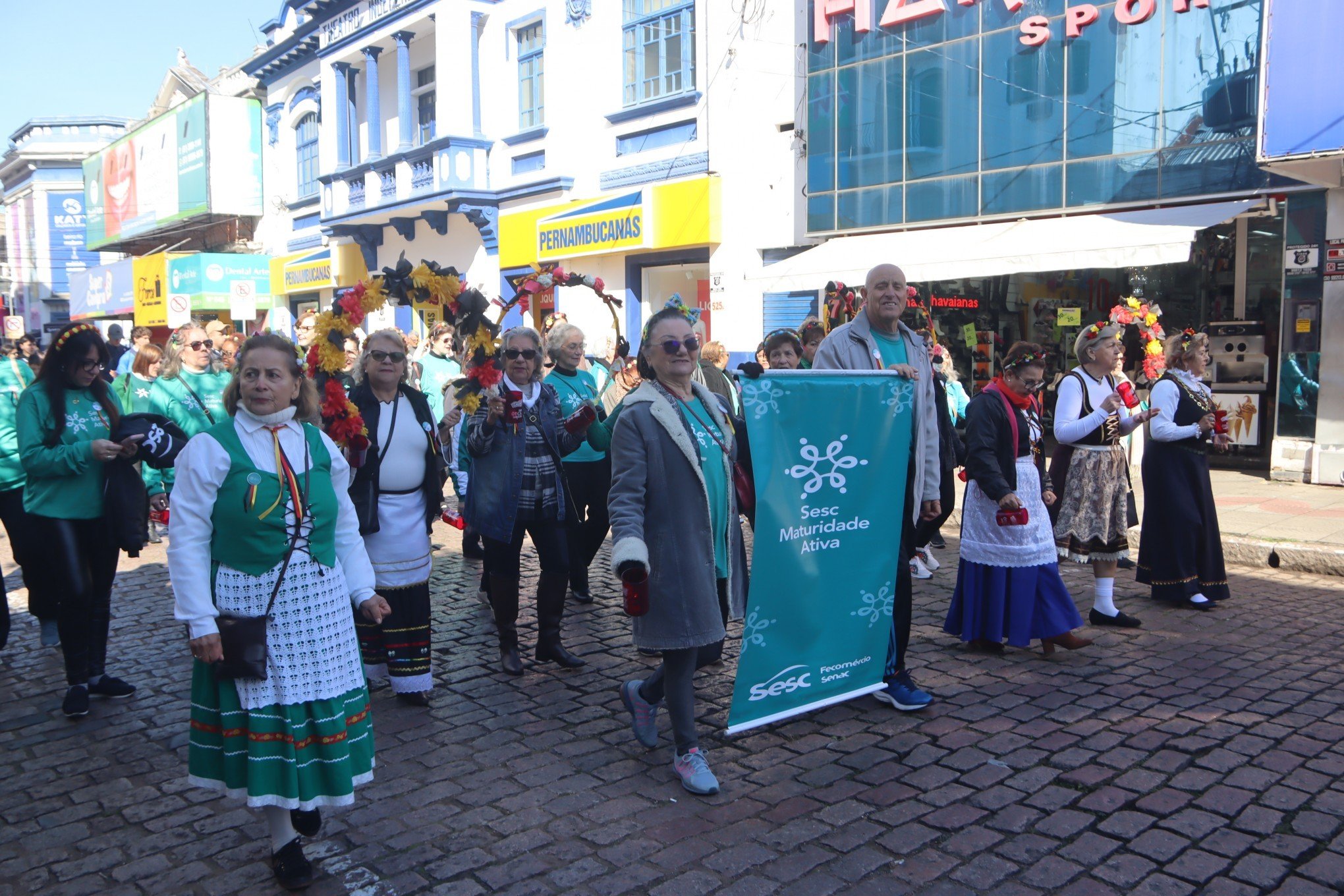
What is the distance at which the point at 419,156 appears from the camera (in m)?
21.2

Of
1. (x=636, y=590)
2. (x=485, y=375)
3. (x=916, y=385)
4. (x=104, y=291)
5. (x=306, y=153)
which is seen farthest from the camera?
(x=104, y=291)

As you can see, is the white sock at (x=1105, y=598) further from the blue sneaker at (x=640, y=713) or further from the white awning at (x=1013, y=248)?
the white awning at (x=1013, y=248)

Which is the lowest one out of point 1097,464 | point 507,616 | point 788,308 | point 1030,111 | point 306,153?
point 507,616

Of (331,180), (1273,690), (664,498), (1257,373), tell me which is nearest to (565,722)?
(664,498)

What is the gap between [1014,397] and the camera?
5789mm

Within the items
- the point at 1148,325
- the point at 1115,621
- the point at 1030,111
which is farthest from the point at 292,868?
the point at 1030,111

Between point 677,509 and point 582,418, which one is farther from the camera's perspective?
point 582,418

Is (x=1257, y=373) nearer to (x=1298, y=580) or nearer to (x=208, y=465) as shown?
(x=1298, y=580)

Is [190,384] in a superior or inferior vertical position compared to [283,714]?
superior

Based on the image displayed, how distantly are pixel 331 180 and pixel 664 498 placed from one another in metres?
23.0

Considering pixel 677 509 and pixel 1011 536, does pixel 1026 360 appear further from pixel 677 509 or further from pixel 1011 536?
pixel 677 509

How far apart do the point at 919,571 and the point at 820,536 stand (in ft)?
12.1

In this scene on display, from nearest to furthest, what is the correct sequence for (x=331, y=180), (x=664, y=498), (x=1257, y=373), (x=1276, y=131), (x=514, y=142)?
(x=664, y=498), (x=1276, y=131), (x=1257, y=373), (x=514, y=142), (x=331, y=180)

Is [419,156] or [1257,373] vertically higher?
[419,156]
